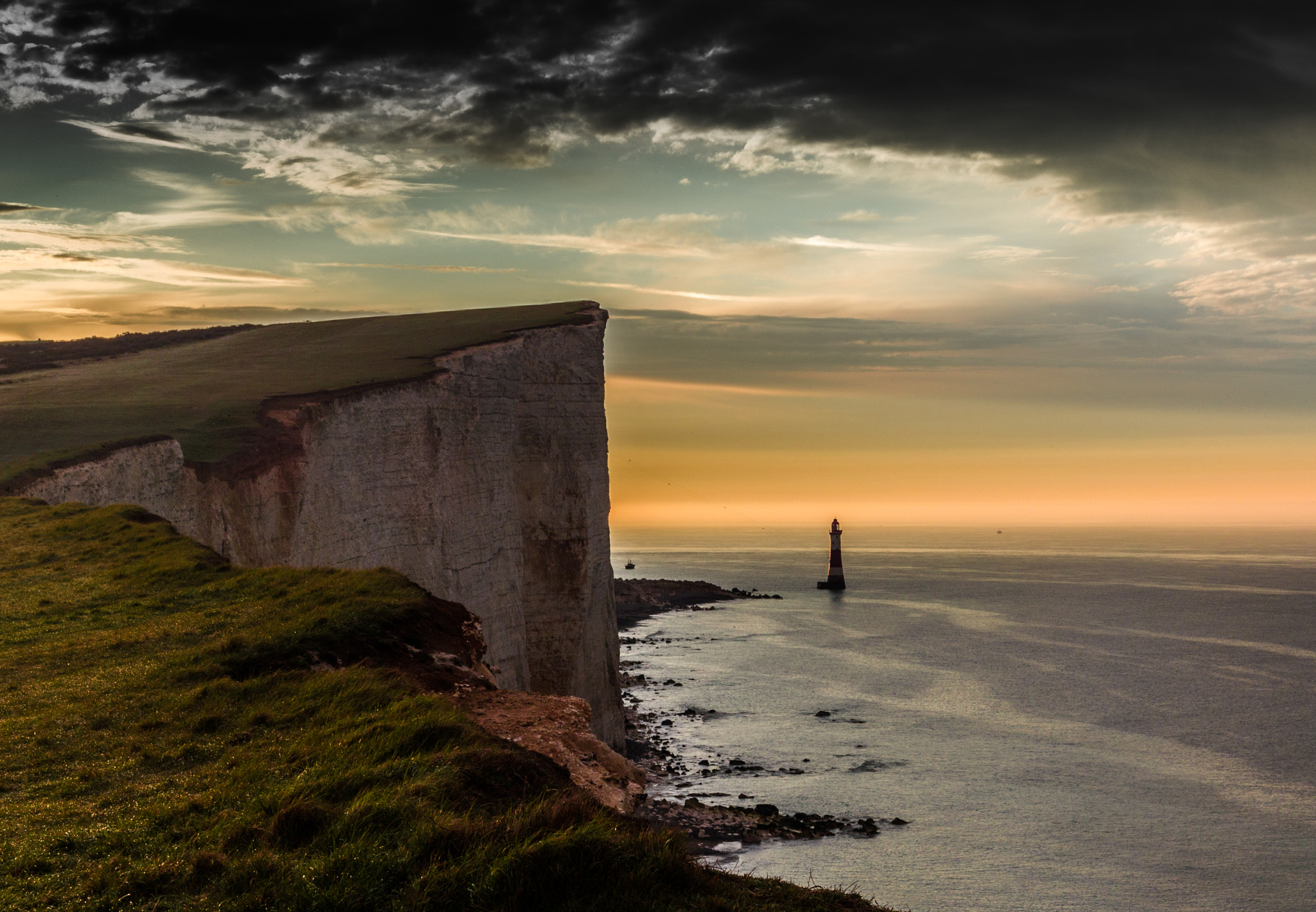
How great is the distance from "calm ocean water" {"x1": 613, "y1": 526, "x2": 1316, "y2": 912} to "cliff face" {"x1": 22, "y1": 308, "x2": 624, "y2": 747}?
8.61 metres

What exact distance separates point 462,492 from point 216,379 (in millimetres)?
11042

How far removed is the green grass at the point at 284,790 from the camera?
595 centimetres

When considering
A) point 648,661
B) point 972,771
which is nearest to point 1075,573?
point 648,661

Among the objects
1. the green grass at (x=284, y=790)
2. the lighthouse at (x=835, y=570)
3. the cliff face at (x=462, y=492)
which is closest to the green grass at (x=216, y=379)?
the cliff face at (x=462, y=492)

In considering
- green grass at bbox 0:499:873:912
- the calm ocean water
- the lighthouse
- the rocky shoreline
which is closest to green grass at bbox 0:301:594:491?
green grass at bbox 0:499:873:912

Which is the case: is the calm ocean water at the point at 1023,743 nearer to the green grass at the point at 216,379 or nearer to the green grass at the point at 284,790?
the green grass at the point at 284,790

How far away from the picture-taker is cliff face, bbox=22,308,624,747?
24.8 metres

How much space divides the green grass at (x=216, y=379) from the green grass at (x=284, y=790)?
13973 mm

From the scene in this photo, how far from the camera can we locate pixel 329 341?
146ft

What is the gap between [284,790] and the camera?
23.4 ft

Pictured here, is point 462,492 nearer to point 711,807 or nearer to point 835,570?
point 711,807

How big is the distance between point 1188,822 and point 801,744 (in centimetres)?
1685

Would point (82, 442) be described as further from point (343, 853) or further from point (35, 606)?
point (343, 853)

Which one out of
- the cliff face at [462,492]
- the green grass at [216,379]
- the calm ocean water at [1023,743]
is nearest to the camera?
the cliff face at [462,492]
